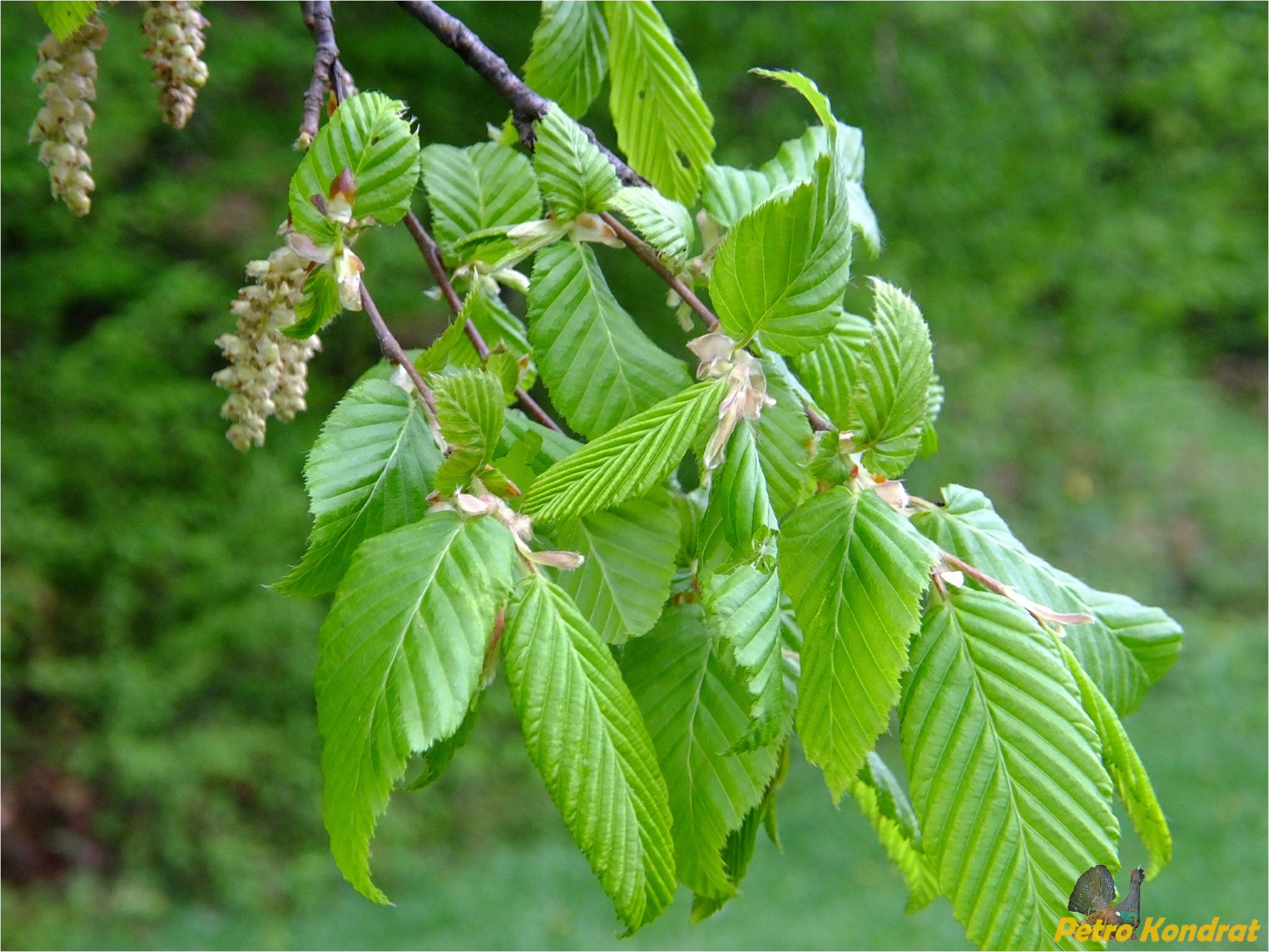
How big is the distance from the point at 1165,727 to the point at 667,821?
6.15 metres

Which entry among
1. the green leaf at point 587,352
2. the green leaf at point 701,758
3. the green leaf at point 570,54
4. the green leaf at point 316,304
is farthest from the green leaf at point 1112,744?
the green leaf at point 570,54

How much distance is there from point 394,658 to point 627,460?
0.19 meters

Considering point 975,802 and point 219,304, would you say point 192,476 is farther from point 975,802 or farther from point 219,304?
point 975,802

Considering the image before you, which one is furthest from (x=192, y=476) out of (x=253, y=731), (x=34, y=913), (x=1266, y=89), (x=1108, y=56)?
(x=1266, y=89)

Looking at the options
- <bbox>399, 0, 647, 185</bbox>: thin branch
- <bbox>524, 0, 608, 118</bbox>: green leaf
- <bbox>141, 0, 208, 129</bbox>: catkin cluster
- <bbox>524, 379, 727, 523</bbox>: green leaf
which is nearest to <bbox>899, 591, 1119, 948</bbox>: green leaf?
<bbox>524, 379, 727, 523</bbox>: green leaf

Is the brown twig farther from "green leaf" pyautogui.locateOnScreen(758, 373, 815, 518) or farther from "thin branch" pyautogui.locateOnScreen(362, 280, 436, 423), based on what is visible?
"green leaf" pyautogui.locateOnScreen(758, 373, 815, 518)

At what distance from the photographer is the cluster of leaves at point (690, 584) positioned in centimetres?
66

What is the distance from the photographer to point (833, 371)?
3.17ft

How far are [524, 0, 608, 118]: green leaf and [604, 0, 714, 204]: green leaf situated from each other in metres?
0.03

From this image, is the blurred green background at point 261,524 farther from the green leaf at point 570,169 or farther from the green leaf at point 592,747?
the green leaf at point 592,747

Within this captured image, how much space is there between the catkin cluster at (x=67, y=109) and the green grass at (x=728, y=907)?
376cm

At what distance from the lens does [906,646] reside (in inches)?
26.8

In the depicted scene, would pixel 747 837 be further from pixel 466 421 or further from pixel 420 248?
pixel 420 248

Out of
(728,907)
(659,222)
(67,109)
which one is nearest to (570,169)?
(659,222)
